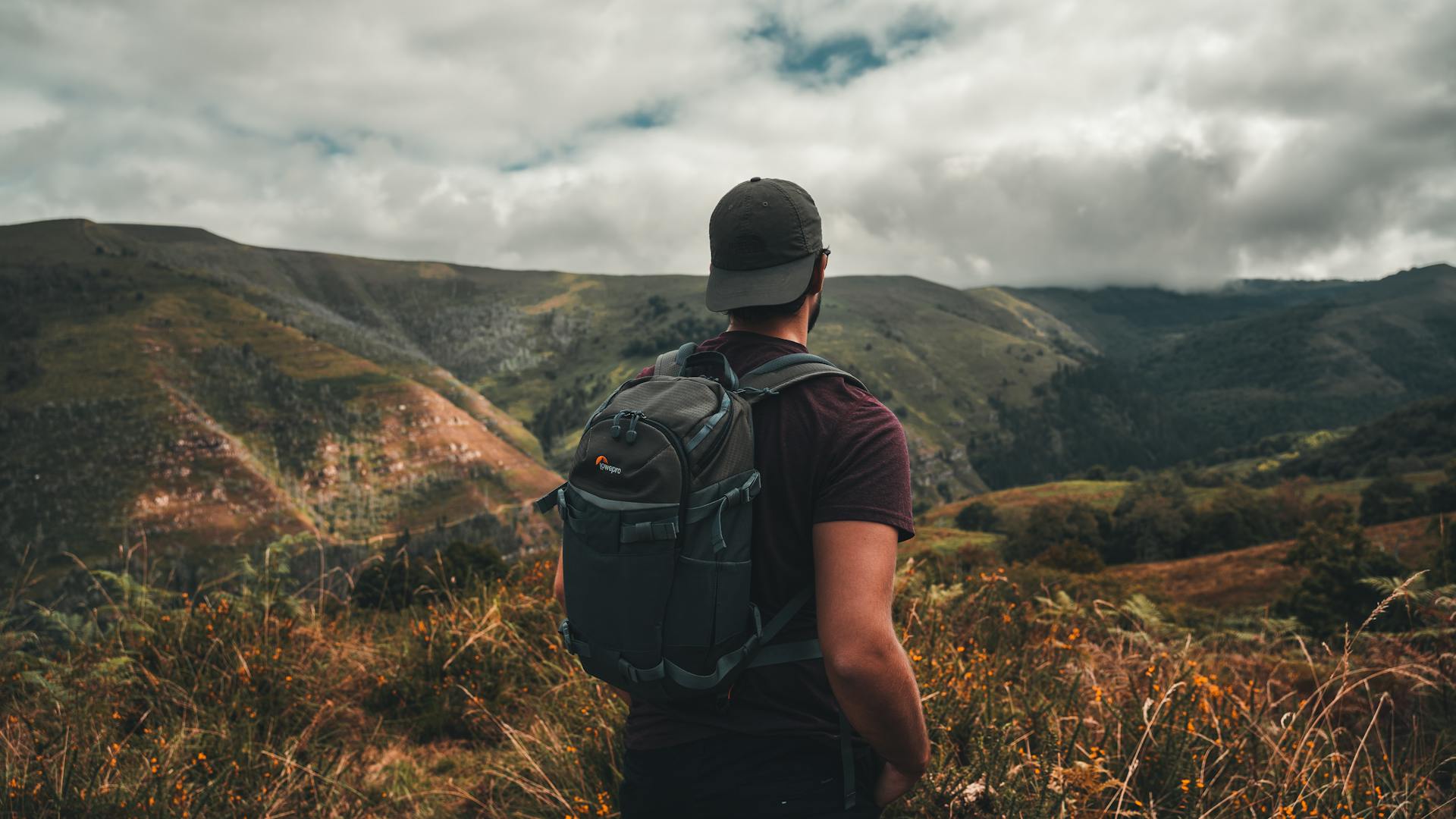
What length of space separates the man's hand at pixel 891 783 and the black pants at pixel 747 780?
0.05 meters

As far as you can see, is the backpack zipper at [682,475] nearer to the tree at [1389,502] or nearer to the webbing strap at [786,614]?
the webbing strap at [786,614]

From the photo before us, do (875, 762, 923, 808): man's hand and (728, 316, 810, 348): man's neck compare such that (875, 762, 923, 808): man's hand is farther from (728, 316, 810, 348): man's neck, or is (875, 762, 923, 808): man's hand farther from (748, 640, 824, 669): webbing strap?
(728, 316, 810, 348): man's neck

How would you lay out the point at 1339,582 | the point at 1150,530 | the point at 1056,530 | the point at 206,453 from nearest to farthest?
the point at 1339,582 < the point at 1056,530 < the point at 1150,530 < the point at 206,453

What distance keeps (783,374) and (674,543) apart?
0.59 m

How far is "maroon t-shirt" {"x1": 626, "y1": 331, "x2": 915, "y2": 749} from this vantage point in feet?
6.82

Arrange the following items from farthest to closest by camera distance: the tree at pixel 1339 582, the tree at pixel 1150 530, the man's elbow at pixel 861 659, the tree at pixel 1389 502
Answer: the tree at pixel 1150 530 → the tree at pixel 1389 502 → the tree at pixel 1339 582 → the man's elbow at pixel 861 659

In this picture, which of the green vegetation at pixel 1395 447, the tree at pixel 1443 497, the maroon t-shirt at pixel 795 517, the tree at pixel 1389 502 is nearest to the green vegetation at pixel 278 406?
the tree at pixel 1389 502

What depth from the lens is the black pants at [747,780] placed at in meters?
2.13

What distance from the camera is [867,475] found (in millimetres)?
2033

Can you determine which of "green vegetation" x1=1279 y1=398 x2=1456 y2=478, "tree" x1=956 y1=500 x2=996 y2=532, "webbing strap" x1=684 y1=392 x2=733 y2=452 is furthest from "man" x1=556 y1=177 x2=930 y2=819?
"green vegetation" x1=1279 y1=398 x2=1456 y2=478

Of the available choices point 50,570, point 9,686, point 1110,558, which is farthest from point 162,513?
point 9,686

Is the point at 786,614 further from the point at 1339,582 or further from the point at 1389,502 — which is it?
the point at 1389,502

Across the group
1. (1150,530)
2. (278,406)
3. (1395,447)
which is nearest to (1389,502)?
(1150,530)

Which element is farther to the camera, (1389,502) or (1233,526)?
(1233,526)
